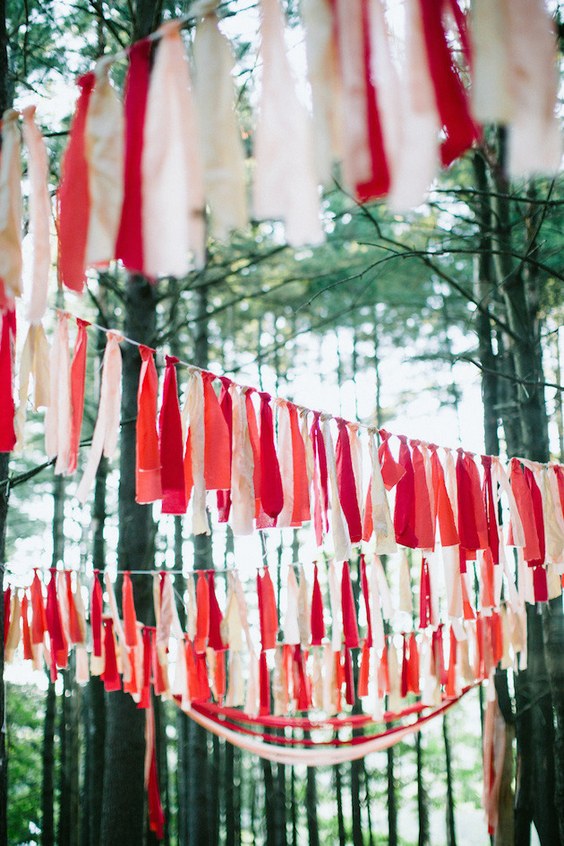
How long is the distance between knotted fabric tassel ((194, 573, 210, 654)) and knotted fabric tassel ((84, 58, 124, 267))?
5030mm

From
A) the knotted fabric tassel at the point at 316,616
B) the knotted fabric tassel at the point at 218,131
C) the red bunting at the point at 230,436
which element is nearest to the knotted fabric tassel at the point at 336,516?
the red bunting at the point at 230,436

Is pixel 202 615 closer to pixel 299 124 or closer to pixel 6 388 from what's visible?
pixel 6 388

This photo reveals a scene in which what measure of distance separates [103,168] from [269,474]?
7.85ft

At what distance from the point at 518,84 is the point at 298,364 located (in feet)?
48.2

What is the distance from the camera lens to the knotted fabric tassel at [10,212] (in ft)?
8.42

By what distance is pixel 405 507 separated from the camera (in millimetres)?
5289

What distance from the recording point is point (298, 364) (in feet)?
54.1

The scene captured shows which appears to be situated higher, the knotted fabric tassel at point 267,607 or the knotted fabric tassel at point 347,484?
the knotted fabric tassel at point 347,484

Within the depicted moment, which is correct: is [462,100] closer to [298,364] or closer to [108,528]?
[298,364]

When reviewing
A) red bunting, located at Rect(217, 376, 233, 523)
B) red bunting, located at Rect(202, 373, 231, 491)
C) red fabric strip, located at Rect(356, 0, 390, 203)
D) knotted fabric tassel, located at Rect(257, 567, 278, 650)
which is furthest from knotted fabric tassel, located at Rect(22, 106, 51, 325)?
knotted fabric tassel, located at Rect(257, 567, 278, 650)

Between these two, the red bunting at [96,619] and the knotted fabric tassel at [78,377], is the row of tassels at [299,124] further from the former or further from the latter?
the red bunting at [96,619]

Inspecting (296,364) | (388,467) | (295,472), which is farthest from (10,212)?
(296,364)

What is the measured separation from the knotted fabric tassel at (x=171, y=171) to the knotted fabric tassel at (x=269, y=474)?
2.43 m

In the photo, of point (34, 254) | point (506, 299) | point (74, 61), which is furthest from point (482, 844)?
point (34, 254)
